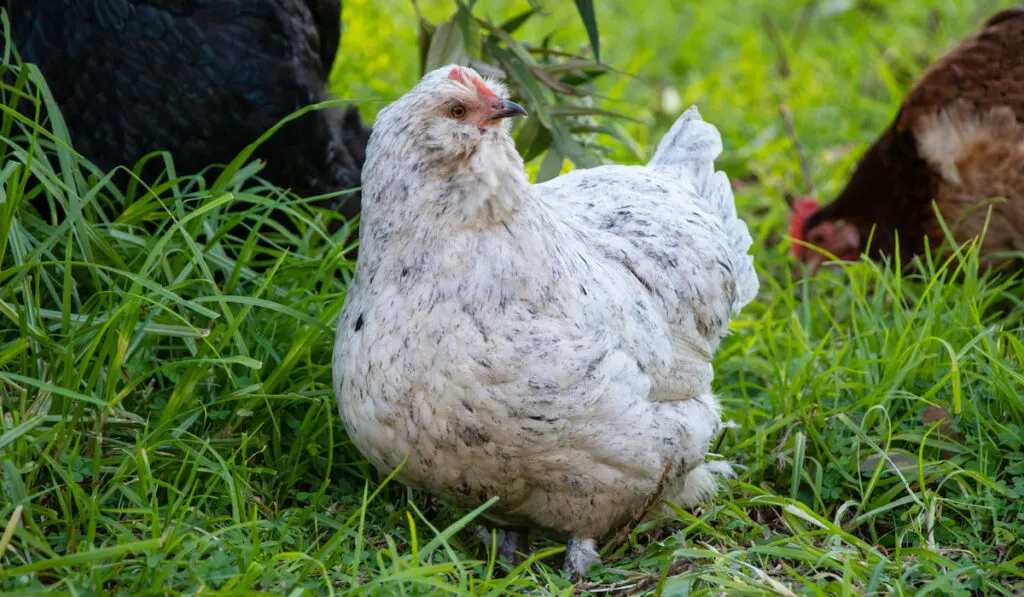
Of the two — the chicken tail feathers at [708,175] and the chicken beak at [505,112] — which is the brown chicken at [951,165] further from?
the chicken beak at [505,112]

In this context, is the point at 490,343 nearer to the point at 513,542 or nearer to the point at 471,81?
the point at 471,81

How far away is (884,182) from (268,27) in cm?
258

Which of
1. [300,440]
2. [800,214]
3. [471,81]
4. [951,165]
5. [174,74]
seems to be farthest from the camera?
[800,214]

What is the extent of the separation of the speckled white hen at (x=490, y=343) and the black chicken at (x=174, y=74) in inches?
42.5

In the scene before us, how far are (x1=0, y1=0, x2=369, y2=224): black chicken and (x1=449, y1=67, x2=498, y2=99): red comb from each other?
3.96 feet

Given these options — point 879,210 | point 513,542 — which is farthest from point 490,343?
point 879,210

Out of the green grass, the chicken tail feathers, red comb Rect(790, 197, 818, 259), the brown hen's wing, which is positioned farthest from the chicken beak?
the brown hen's wing

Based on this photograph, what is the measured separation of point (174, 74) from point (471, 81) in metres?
1.32

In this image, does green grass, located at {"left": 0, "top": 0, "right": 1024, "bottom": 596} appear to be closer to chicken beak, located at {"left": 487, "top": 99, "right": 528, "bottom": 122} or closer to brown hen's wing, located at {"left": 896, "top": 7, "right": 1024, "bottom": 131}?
chicken beak, located at {"left": 487, "top": 99, "right": 528, "bottom": 122}

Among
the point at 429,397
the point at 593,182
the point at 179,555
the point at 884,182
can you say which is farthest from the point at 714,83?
the point at 179,555

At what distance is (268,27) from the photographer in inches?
140

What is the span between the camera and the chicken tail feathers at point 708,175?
135 inches

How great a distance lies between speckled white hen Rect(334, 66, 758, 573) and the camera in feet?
7.91

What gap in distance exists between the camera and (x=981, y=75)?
14.5ft
